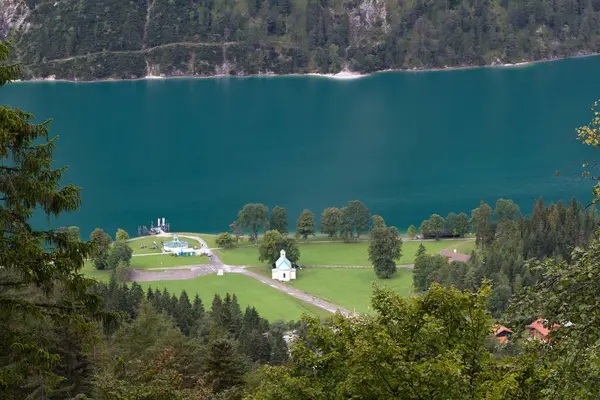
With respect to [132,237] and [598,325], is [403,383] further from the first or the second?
[132,237]

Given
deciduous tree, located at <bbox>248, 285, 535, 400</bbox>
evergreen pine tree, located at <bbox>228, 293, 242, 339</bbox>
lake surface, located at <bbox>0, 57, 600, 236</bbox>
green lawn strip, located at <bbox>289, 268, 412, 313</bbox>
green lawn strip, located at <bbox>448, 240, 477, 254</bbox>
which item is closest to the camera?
deciduous tree, located at <bbox>248, 285, 535, 400</bbox>

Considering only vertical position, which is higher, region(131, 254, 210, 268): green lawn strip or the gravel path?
region(131, 254, 210, 268): green lawn strip

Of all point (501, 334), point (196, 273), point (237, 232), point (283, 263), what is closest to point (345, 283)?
point (283, 263)

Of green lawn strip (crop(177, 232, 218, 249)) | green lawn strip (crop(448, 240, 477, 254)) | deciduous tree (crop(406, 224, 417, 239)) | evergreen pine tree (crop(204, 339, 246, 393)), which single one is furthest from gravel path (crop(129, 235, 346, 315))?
evergreen pine tree (crop(204, 339, 246, 393))

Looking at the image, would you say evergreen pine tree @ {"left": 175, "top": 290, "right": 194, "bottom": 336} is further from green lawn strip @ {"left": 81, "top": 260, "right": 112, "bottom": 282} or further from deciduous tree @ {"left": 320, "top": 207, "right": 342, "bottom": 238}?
deciduous tree @ {"left": 320, "top": 207, "right": 342, "bottom": 238}

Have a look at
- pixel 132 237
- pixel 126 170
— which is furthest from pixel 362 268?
pixel 126 170

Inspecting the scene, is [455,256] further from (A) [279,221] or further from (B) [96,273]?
(B) [96,273]
